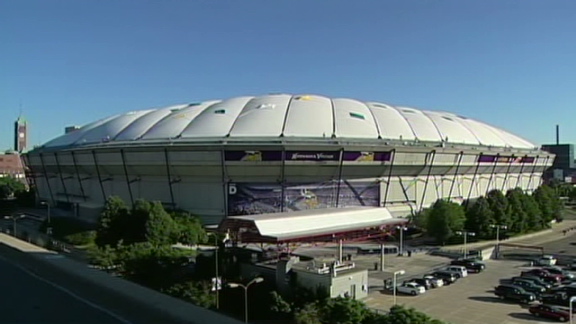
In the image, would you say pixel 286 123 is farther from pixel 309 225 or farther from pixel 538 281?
pixel 538 281

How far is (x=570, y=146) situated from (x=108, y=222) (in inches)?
6441

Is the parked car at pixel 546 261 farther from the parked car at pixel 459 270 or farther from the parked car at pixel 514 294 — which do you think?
the parked car at pixel 514 294

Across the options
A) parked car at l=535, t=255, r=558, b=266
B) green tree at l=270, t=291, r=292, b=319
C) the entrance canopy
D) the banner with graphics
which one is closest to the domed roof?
the banner with graphics

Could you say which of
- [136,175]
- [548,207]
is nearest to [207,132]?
[136,175]

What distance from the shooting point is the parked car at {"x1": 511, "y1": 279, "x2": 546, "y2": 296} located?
90.6ft

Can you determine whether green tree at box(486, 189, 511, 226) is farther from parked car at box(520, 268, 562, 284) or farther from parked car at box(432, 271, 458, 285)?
parked car at box(432, 271, 458, 285)

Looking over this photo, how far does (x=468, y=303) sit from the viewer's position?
2616 centimetres

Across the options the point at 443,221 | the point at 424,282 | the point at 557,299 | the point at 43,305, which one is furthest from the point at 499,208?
the point at 43,305

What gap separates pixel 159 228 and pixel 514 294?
25.2 m

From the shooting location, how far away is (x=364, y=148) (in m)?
46.9

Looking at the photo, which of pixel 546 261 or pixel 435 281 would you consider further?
pixel 546 261

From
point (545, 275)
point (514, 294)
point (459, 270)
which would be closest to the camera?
point (514, 294)

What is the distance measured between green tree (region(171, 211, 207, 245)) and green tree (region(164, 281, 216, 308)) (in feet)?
46.8

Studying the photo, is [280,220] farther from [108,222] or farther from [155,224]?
[108,222]
